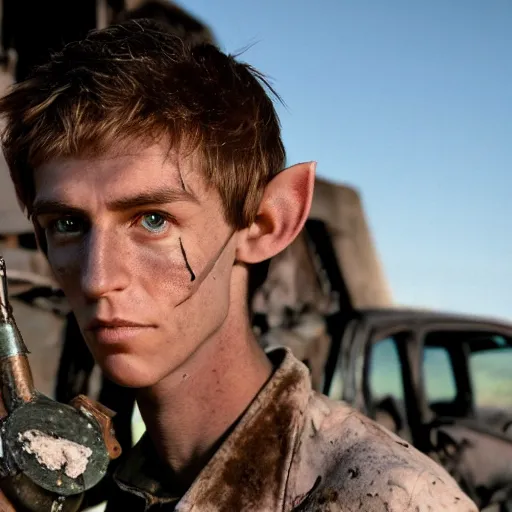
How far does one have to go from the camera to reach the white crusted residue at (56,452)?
1.95 meters

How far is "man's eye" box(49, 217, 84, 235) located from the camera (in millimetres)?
2193

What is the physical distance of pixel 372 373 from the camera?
5.71m

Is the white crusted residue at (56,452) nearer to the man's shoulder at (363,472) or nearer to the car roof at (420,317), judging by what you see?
the man's shoulder at (363,472)

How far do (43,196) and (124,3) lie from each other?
9.68 metres

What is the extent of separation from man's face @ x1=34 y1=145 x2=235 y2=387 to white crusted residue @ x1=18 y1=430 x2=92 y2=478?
0.19 metres

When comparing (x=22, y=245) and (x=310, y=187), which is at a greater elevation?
(x=310, y=187)

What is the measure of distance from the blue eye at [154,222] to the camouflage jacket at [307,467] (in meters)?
0.48

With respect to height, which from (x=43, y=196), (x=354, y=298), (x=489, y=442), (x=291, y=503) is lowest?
(x=354, y=298)

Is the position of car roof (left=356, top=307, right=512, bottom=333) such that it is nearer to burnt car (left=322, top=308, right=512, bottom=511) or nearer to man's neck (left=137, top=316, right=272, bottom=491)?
burnt car (left=322, top=308, right=512, bottom=511)

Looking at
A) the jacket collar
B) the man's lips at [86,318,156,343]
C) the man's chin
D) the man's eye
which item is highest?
the man's eye

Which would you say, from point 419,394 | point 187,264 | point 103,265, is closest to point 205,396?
point 187,264

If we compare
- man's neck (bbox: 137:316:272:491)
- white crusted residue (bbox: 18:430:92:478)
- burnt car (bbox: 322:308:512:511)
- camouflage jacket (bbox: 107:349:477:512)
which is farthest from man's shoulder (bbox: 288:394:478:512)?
burnt car (bbox: 322:308:512:511)

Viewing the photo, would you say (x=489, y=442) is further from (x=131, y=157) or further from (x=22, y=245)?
(x=22, y=245)

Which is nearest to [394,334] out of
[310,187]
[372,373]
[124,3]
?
[372,373]
